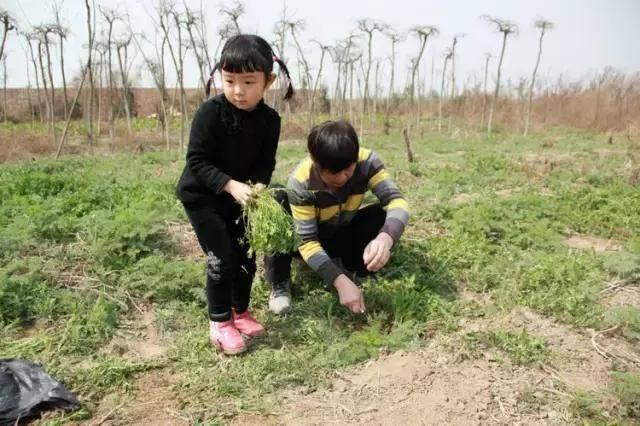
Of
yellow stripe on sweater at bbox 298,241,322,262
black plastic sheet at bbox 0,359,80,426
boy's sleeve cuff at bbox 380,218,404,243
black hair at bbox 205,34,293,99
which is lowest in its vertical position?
black plastic sheet at bbox 0,359,80,426

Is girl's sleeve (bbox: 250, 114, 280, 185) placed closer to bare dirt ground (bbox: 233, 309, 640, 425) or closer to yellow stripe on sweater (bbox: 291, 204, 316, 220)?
yellow stripe on sweater (bbox: 291, 204, 316, 220)

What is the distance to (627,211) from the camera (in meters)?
4.64

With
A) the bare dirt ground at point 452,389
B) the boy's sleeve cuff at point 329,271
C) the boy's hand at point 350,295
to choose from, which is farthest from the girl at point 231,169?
the bare dirt ground at point 452,389

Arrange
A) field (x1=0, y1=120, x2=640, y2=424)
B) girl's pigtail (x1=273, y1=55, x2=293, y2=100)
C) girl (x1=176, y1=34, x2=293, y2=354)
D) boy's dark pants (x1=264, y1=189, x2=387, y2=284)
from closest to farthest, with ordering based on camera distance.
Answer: field (x1=0, y1=120, x2=640, y2=424)
girl (x1=176, y1=34, x2=293, y2=354)
girl's pigtail (x1=273, y1=55, x2=293, y2=100)
boy's dark pants (x1=264, y1=189, x2=387, y2=284)

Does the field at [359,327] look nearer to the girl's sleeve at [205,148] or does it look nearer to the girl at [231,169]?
the girl at [231,169]

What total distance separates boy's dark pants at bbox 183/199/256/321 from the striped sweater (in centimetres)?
31

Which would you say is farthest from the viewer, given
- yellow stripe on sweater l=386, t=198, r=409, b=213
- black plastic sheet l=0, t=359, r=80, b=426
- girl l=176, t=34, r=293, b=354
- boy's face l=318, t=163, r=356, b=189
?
yellow stripe on sweater l=386, t=198, r=409, b=213

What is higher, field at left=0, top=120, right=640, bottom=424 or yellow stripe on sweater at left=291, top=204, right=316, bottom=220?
yellow stripe on sweater at left=291, top=204, right=316, bottom=220

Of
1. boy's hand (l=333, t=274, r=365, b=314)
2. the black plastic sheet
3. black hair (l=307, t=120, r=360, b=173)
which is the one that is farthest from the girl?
the black plastic sheet

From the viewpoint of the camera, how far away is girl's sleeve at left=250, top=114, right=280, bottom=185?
2.49 m

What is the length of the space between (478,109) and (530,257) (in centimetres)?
2164

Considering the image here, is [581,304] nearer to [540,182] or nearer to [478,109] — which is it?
[540,182]

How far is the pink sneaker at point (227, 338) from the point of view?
96.3 inches

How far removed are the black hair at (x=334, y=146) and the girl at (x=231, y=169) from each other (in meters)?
0.22
